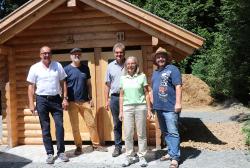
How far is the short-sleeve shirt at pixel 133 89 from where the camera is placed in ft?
23.8

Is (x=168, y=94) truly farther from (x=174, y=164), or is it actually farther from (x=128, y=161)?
(x=128, y=161)

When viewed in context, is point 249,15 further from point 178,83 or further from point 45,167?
point 45,167

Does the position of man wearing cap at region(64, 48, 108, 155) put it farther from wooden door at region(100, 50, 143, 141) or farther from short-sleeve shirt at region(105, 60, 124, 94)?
wooden door at region(100, 50, 143, 141)

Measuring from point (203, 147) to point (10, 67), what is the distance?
4646mm

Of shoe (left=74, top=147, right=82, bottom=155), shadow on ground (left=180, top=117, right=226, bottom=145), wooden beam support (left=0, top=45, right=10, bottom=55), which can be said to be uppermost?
wooden beam support (left=0, top=45, right=10, bottom=55)

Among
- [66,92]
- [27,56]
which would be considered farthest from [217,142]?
[27,56]

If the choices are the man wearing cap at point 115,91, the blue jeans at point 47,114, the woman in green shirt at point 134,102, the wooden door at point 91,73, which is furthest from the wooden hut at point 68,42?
the blue jeans at point 47,114

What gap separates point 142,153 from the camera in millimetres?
7355

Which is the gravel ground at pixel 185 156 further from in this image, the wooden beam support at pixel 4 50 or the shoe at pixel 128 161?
the wooden beam support at pixel 4 50

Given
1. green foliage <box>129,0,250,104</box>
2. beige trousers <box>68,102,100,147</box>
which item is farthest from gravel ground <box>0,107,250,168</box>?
green foliage <box>129,0,250,104</box>

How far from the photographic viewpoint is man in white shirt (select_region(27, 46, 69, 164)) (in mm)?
7676

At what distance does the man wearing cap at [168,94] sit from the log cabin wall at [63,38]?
1695 mm

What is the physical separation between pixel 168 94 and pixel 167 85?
16 cm

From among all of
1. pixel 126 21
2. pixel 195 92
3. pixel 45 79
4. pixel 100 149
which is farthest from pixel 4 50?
pixel 195 92
